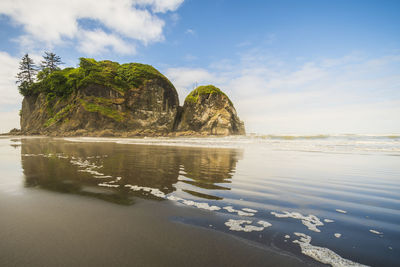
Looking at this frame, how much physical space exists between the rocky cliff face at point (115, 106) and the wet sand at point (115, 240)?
35018 mm

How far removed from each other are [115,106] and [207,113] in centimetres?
2246

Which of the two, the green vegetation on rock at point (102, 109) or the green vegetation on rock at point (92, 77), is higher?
the green vegetation on rock at point (92, 77)

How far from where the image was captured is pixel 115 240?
164 cm

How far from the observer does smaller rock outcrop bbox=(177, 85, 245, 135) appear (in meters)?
48.2

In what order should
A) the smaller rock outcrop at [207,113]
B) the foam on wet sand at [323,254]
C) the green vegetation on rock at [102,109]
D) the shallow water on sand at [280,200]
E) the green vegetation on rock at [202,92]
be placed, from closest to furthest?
the foam on wet sand at [323,254] → the shallow water on sand at [280,200] → the green vegetation on rock at [102,109] → the smaller rock outcrop at [207,113] → the green vegetation on rock at [202,92]

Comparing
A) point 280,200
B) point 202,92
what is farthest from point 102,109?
point 280,200

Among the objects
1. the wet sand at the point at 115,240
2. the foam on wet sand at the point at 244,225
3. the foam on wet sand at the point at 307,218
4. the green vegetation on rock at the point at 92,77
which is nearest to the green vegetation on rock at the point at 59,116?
the green vegetation on rock at the point at 92,77

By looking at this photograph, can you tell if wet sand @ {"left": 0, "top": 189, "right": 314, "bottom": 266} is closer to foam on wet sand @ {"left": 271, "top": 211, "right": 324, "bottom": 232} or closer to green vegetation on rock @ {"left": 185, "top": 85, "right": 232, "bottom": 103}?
foam on wet sand @ {"left": 271, "top": 211, "right": 324, "bottom": 232}

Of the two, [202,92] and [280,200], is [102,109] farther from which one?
[280,200]

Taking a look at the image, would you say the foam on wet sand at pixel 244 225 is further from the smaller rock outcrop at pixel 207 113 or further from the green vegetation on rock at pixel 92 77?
the smaller rock outcrop at pixel 207 113

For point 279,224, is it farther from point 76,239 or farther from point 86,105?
point 86,105

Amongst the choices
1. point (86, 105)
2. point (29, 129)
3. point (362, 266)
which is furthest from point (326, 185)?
point (29, 129)

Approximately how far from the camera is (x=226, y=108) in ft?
164

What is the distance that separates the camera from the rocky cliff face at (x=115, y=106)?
35.9 metres
